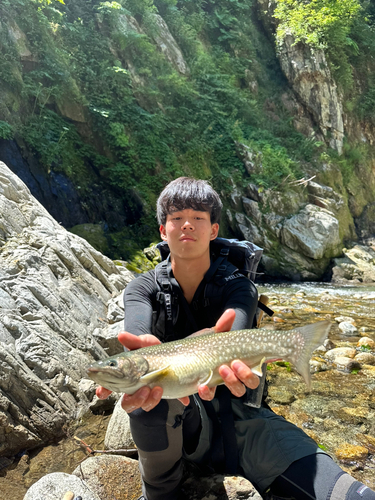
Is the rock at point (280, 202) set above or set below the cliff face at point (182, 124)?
below

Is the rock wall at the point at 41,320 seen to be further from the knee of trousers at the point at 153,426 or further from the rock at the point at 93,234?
the rock at the point at 93,234

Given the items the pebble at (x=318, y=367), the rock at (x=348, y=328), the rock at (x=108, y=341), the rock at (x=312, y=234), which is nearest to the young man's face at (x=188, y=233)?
the rock at (x=108, y=341)

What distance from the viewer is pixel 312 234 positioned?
18.3 metres

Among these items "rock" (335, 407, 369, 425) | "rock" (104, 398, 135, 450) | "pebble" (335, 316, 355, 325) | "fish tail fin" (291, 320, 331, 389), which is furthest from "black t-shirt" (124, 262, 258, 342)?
"pebble" (335, 316, 355, 325)

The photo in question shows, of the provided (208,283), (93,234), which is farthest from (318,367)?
(93,234)

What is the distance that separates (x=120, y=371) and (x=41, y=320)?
2.78m

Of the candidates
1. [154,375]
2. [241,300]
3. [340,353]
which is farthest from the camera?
[340,353]

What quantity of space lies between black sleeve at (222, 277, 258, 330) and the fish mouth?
0.88 metres

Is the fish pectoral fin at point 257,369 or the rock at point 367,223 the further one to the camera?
the rock at point 367,223

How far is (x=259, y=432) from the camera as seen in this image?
2.46m

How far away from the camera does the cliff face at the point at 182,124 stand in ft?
46.5

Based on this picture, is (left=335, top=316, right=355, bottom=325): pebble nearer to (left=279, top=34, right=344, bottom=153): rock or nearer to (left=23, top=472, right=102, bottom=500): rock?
(left=23, top=472, right=102, bottom=500): rock

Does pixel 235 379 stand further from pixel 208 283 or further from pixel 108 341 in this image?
pixel 108 341

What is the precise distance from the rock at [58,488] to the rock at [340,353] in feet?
15.5
